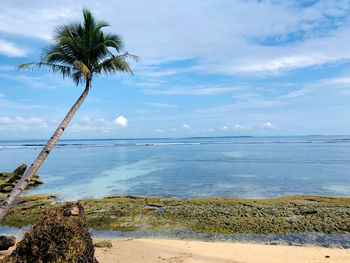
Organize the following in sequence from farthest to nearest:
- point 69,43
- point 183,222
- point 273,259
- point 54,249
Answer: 1. point 183,222
2. point 69,43
3. point 273,259
4. point 54,249

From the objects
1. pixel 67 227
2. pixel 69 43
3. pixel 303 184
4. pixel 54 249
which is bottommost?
pixel 303 184

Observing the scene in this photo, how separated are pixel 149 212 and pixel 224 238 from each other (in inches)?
205

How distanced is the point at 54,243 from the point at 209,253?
18.0 ft

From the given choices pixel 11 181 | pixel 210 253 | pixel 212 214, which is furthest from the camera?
pixel 11 181

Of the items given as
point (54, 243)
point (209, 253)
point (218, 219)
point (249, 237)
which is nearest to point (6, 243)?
point (54, 243)

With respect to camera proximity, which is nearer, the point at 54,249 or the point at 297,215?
the point at 54,249

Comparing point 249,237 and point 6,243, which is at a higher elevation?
point 6,243

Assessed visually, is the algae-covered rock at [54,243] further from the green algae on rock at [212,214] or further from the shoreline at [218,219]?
the green algae on rock at [212,214]

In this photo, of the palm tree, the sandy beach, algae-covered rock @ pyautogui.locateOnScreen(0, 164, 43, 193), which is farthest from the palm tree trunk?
algae-covered rock @ pyautogui.locateOnScreen(0, 164, 43, 193)

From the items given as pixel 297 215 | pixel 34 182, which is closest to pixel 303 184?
pixel 297 215

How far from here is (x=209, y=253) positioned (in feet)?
27.5

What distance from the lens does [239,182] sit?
2298cm

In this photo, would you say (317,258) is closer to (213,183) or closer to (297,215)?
(297,215)

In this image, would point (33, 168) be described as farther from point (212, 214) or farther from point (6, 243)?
point (212, 214)
